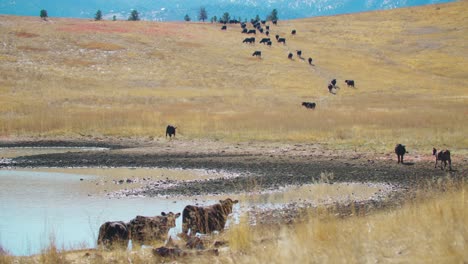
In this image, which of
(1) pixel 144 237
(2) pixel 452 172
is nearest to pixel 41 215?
(1) pixel 144 237

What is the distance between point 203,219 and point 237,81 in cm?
4595

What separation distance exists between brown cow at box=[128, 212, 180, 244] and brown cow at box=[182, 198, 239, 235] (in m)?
0.37

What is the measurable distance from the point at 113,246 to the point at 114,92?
39.2 meters

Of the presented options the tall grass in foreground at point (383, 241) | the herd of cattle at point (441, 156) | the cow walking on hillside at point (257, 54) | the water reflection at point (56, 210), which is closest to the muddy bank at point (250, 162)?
the herd of cattle at point (441, 156)

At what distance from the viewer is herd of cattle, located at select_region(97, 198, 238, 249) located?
425 inches

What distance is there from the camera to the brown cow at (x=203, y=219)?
458 inches

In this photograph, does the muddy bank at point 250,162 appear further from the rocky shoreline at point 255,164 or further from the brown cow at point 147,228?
the brown cow at point 147,228

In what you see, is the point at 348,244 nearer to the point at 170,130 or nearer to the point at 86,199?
the point at 86,199

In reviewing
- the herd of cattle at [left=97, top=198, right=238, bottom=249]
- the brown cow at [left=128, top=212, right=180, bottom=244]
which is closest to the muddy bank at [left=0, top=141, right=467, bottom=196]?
the herd of cattle at [left=97, top=198, right=238, bottom=249]

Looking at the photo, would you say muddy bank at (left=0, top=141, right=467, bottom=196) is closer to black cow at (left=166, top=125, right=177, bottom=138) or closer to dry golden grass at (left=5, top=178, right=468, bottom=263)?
black cow at (left=166, top=125, right=177, bottom=138)

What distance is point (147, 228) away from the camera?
10875mm

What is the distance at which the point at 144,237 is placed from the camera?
11.1 metres

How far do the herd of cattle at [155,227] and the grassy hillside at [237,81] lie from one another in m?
15.8

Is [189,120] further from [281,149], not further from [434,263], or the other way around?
[434,263]
